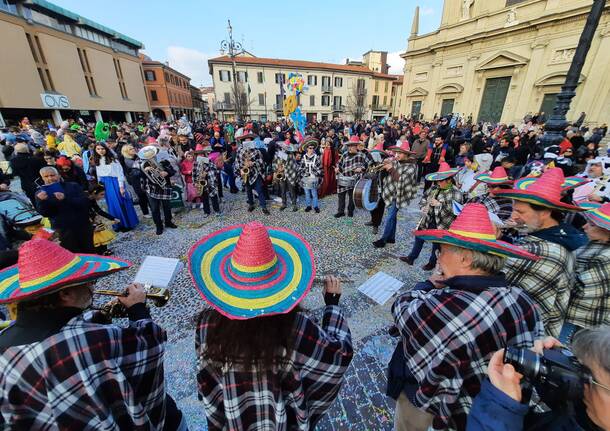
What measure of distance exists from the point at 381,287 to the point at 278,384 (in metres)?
2.66

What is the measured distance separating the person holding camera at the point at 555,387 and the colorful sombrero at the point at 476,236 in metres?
0.50

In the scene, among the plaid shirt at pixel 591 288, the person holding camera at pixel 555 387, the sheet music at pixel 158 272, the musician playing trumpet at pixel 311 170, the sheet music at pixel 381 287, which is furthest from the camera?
the musician playing trumpet at pixel 311 170

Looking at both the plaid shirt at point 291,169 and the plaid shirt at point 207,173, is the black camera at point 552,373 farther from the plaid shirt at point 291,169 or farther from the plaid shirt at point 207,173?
the plaid shirt at point 207,173

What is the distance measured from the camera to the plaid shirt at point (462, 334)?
1.36 meters

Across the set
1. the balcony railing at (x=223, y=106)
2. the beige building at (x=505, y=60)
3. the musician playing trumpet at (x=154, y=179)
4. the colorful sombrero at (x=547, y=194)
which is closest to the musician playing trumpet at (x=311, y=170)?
the musician playing trumpet at (x=154, y=179)

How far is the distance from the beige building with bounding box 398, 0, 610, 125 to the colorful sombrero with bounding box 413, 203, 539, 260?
2469 cm

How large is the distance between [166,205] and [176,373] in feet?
14.2

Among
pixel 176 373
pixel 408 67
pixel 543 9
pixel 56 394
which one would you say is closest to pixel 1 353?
pixel 56 394

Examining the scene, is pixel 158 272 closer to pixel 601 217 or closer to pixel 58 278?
pixel 58 278

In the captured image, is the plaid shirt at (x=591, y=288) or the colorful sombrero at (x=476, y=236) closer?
the colorful sombrero at (x=476, y=236)

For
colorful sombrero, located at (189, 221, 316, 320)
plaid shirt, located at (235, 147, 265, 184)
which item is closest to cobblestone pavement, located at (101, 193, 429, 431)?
plaid shirt, located at (235, 147, 265, 184)

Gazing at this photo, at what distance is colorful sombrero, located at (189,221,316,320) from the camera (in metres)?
1.18

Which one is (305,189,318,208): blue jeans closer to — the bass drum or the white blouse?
the bass drum

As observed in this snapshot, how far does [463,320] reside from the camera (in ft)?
4.52
